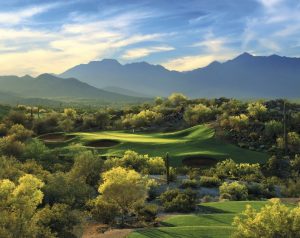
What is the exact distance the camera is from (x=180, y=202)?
117ft

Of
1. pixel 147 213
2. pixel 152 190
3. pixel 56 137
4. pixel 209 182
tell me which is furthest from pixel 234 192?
pixel 56 137

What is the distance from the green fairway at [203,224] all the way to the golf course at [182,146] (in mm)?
28782

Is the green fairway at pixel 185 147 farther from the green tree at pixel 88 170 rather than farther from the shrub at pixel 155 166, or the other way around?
the green tree at pixel 88 170

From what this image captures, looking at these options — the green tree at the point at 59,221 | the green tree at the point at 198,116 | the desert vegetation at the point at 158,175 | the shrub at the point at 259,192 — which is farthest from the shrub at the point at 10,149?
the green tree at the point at 198,116

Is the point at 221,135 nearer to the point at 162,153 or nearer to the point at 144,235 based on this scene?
the point at 162,153

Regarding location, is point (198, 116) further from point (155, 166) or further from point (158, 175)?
point (158, 175)

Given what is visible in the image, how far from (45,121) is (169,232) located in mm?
75357

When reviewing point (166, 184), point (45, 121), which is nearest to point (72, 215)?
point (166, 184)

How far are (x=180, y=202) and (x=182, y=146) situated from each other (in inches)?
1354

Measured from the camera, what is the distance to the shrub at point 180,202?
3516 centimetres

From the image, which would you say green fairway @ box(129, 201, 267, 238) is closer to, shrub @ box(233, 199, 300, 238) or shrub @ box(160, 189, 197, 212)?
shrub @ box(160, 189, 197, 212)

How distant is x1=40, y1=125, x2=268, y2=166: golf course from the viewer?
64438 millimetres

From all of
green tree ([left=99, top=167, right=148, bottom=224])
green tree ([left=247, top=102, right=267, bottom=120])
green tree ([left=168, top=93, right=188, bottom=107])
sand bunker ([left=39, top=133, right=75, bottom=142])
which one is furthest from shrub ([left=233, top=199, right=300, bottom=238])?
Result: green tree ([left=168, top=93, right=188, bottom=107])

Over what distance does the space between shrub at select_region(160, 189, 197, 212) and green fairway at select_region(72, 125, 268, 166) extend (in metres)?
23.3
